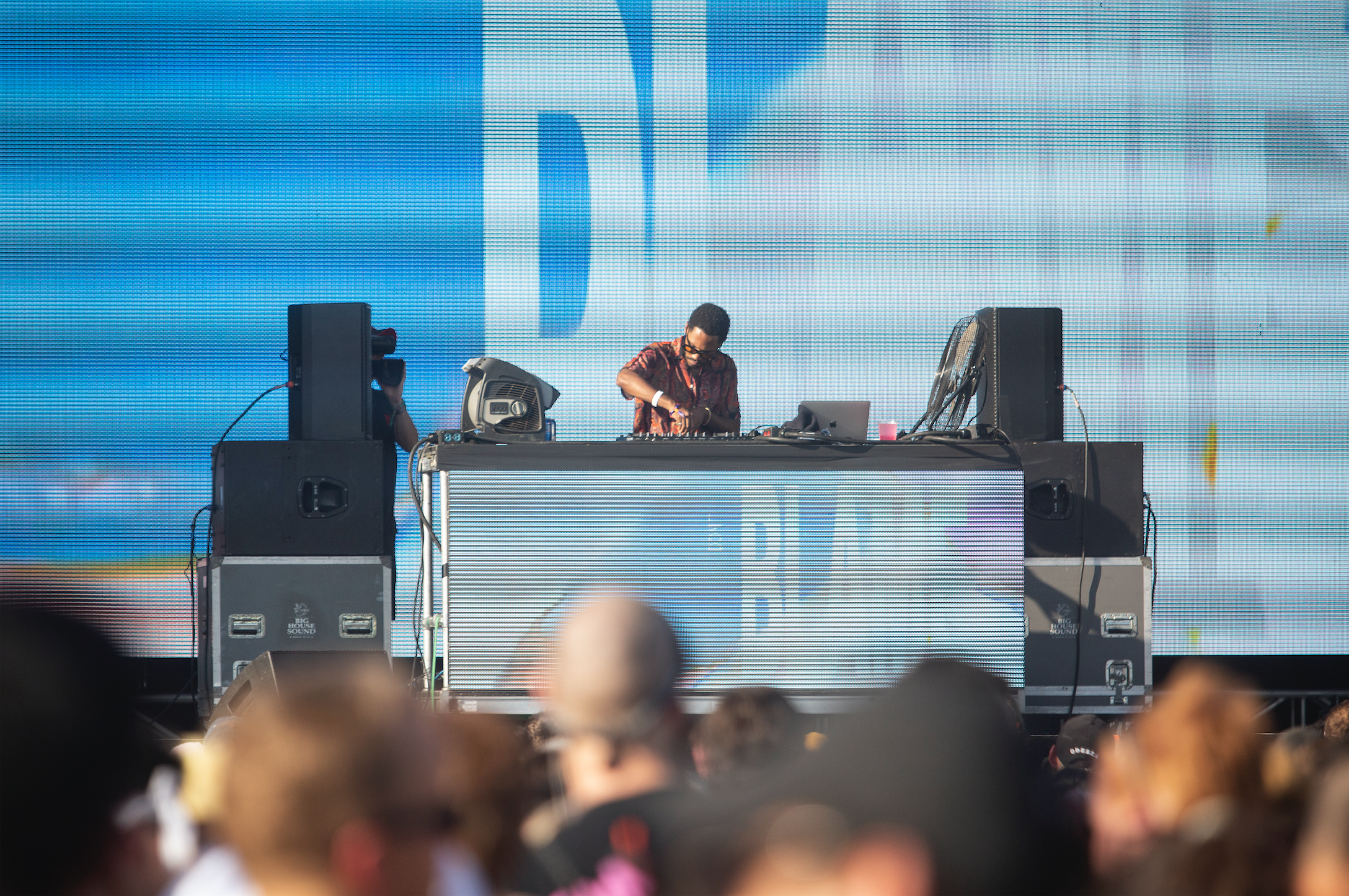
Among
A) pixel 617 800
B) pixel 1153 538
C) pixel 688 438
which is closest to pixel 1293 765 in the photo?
pixel 617 800

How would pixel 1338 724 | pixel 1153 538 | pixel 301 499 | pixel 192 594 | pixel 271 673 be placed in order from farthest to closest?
1. pixel 1153 538
2. pixel 192 594
3. pixel 301 499
4. pixel 271 673
5. pixel 1338 724

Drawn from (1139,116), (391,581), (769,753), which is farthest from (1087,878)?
(1139,116)

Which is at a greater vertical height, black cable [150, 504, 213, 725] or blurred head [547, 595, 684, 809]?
blurred head [547, 595, 684, 809]

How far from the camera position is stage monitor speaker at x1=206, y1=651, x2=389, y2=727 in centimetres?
327

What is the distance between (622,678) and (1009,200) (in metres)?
4.83

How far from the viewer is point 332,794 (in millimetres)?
905

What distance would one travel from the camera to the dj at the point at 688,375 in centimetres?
451

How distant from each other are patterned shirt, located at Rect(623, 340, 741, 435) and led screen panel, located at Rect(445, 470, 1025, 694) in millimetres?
945

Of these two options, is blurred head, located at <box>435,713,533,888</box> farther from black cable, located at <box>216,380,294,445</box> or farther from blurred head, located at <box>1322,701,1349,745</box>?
black cable, located at <box>216,380,294,445</box>

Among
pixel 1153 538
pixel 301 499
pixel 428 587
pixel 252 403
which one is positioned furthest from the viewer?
pixel 1153 538

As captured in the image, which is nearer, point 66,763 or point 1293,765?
point 66,763

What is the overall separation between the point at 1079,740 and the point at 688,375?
2.35 meters

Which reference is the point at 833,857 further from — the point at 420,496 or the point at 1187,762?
the point at 420,496

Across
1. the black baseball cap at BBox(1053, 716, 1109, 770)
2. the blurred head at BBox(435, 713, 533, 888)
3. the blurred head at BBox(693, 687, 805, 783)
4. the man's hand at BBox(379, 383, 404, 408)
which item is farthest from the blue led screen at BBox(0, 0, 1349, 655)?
the blurred head at BBox(435, 713, 533, 888)
